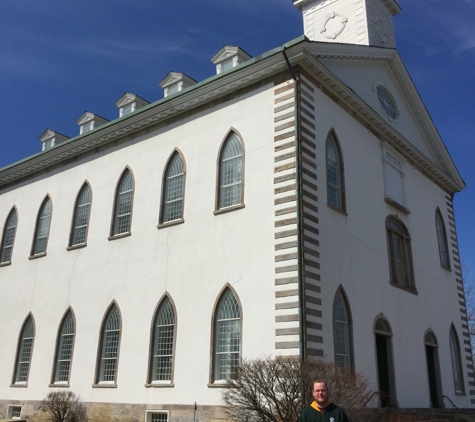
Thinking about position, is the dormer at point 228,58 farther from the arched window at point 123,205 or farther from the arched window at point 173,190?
the arched window at point 123,205

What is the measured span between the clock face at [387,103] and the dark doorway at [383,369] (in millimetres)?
9683

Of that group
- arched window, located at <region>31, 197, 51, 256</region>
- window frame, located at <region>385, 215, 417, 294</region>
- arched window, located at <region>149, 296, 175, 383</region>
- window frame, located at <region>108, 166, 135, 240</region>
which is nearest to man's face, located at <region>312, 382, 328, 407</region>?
arched window, located at <region>149, 296, 175, 383</region>

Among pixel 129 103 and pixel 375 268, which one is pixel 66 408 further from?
pixel 129 103

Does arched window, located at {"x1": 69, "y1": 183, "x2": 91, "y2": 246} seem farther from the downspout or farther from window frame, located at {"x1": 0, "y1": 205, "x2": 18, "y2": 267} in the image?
the downspout

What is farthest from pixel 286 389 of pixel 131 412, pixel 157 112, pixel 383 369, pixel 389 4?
pixel 389 4

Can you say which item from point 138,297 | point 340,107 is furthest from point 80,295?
point 340,107

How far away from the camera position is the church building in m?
16.5

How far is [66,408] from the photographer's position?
19531 millimetres

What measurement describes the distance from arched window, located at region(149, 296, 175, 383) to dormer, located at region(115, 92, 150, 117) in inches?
396

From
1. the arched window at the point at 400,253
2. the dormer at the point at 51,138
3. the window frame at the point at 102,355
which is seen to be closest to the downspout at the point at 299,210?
the arched window at the point at 400,253

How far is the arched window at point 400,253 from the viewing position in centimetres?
2080

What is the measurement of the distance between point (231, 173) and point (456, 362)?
13163mm

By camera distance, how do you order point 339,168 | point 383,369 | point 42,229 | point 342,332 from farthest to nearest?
point 42,229
point 339,168
point 383,369
point 342,332

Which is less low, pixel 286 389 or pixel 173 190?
pixel 173 190
